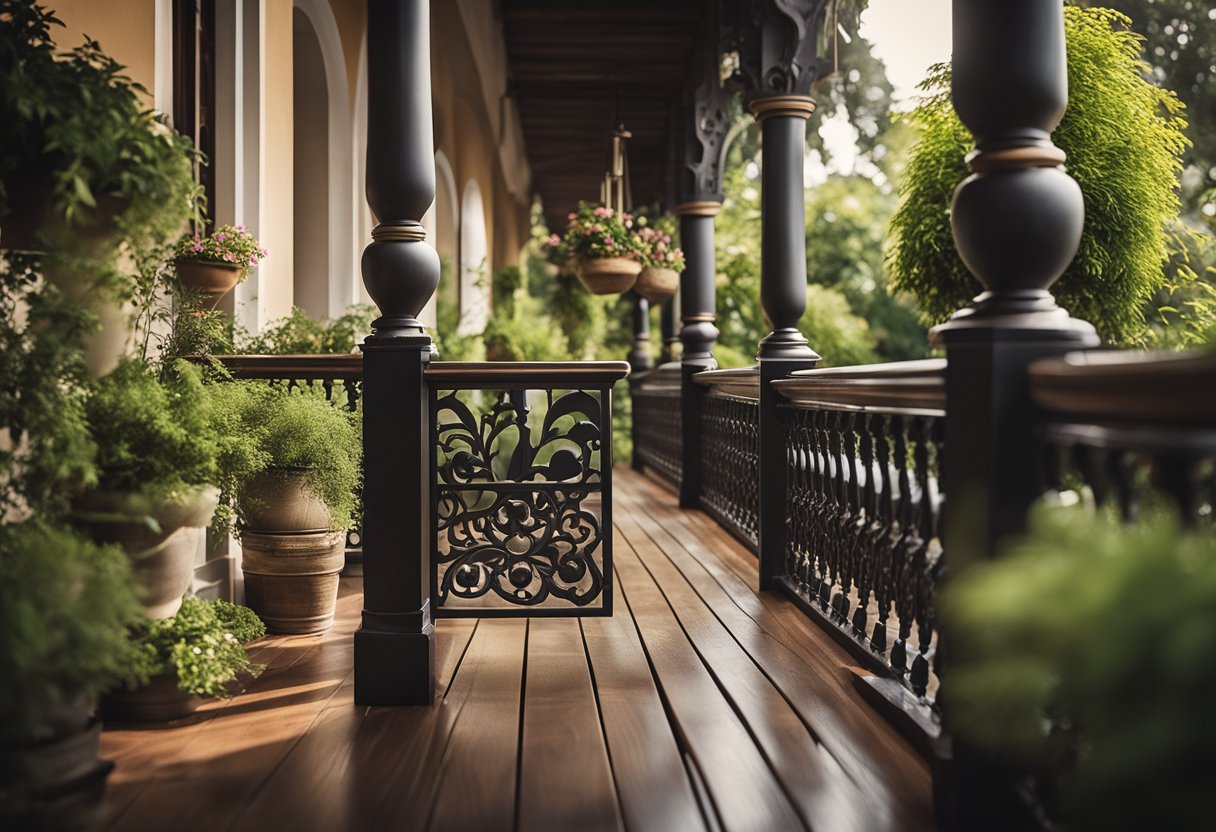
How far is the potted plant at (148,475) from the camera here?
1.99 meters

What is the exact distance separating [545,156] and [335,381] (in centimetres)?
1090

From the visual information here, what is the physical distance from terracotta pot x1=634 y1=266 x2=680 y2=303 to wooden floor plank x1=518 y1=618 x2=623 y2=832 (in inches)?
158

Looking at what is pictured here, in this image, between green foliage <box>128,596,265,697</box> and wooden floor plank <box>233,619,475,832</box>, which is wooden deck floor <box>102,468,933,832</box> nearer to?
wooden floor plank <box>233,619,475,832</box>

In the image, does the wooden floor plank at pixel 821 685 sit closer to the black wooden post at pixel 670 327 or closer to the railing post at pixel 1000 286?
the railing post at pixel 1000 286

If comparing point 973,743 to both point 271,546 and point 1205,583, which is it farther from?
point 271,546

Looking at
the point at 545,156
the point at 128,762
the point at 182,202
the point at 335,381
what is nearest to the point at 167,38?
the point at 335,381

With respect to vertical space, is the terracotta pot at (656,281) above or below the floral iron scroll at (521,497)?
above

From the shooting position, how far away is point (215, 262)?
3197 mm

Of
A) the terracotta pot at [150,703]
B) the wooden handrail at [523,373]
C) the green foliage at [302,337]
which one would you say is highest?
the green foliage at [302,337]

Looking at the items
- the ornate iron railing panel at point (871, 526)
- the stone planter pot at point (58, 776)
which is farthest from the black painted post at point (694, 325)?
the stone planter pot at point (58, 776)

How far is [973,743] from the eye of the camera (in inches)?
67.2

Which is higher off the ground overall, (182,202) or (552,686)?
(182,202)

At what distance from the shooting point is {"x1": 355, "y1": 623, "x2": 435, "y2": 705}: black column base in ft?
8.06

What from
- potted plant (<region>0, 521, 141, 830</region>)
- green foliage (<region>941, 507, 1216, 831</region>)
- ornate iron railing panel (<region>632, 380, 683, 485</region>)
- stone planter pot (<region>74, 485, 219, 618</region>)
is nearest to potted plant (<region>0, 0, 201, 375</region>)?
stone planter pot (<region>74, 485, 219, 618</region>)
